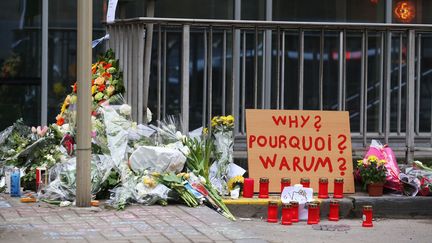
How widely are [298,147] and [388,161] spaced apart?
1.09 meters

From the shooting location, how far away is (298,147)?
9.43 m

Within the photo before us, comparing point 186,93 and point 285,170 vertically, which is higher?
point 186,93

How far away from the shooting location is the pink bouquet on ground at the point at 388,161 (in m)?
9.38

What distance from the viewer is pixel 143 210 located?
816 centimetres

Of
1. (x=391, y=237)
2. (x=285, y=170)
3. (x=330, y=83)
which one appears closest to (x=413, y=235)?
(x=391, y=237)

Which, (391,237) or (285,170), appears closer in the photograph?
(391,237)

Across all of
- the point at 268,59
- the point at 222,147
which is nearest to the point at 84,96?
the point at 222,147

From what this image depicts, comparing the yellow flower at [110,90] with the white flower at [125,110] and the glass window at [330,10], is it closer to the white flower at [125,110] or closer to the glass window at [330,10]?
the white flower at [125,110]

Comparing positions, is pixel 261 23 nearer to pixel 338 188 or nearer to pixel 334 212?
pixel 338 188

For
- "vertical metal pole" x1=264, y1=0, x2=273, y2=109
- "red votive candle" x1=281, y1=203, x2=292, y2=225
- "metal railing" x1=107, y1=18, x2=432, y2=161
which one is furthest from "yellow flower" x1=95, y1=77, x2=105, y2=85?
"red votive candle" x1=281, y1=203, x2=292, y2=225

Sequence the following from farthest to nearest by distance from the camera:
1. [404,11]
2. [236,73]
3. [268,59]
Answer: [404,11], [268,59], [236,73]

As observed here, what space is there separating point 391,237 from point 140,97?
3309 mm

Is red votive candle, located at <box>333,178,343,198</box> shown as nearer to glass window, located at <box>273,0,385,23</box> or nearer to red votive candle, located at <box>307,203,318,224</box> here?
red votive candle, located at <box>307,203,318,224</box>

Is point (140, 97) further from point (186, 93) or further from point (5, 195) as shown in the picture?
point (5, 195)
